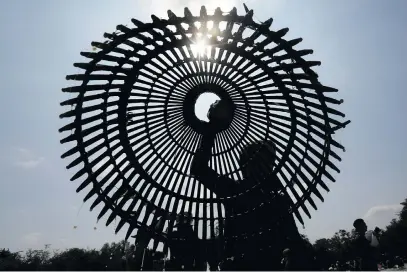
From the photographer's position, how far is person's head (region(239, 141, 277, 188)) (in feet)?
47.1

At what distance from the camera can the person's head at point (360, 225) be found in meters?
10.4

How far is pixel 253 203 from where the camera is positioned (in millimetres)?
14211

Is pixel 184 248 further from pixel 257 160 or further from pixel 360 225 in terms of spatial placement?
pixel 360 225

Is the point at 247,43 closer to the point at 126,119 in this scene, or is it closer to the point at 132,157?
the point at 126,119

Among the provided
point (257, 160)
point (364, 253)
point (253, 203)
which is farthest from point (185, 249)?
point (364, 253)

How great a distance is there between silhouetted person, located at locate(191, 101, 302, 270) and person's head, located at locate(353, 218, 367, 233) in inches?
123

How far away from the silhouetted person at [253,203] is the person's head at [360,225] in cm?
312

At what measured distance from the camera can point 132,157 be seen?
13625mm

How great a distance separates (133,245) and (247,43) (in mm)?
10303

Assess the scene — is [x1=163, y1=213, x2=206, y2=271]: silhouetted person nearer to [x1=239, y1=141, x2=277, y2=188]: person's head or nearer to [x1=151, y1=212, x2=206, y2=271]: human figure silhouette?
[x1=151, y1=212, x2=206, y2=271]: human figure silhouette

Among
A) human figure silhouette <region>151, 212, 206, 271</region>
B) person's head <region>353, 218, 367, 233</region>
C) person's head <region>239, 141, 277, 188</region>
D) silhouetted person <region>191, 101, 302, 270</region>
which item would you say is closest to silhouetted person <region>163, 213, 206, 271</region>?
human figure silhouette <region>151, 212, 206, 271</region>

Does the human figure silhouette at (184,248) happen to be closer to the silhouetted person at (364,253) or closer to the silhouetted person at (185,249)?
the silhouetted person at (185,249)

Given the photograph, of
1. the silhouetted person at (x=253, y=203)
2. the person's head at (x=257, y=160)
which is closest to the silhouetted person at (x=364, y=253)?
the silhouetted person at (x=253, y=203)

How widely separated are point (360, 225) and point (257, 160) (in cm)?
537
